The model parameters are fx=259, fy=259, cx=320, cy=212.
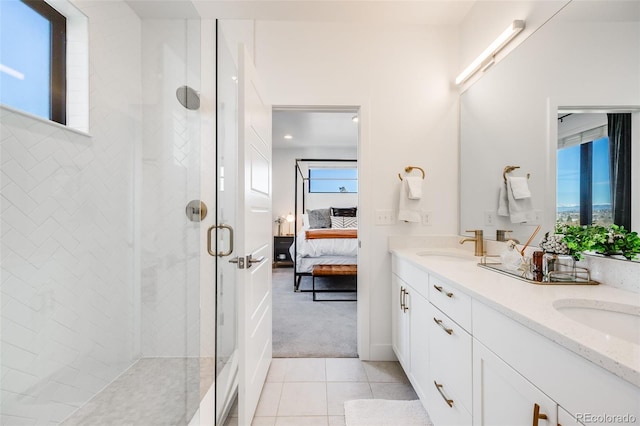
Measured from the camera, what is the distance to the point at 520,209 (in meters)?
1.54

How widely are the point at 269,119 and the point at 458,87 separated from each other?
5.13 ft

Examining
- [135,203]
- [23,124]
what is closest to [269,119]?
[135,203]

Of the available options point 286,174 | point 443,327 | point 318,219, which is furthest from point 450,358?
point 286,174

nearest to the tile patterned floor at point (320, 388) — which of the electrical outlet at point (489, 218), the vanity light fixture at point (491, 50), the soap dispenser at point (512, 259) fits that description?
the soap dispenser at point (512, 259)

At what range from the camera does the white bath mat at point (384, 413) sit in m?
1.43

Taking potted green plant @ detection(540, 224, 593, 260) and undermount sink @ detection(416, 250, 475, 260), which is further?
undermount sink @ detection(416, 250, 475, 260)

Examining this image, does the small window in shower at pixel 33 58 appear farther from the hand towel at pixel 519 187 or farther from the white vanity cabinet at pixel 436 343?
the hand towel at pixel 519 187

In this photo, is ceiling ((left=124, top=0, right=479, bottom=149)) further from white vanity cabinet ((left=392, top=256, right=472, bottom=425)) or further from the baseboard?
the baseboard

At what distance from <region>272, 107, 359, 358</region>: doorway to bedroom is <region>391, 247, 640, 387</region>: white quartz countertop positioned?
1.37 metres

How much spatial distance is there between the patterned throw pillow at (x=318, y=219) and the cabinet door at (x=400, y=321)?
323cm

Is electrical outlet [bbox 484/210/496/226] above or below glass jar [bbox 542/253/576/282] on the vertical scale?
above

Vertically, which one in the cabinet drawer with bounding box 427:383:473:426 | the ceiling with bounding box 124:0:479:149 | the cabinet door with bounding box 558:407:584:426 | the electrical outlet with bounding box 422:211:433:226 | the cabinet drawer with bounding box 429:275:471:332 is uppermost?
the ceiling with bounding box 124:0:479:149

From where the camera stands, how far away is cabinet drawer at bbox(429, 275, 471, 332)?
1.05m

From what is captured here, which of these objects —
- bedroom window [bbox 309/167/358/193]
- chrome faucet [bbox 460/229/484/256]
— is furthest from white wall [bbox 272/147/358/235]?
chrome faucet [bbox 460/229/484/256]
